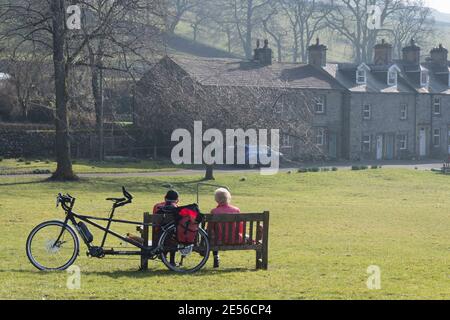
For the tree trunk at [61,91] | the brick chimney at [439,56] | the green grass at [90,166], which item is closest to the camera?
the tree trunk at [61,91]

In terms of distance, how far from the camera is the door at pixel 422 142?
7669cm

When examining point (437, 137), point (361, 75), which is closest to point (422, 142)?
point (437, 137)

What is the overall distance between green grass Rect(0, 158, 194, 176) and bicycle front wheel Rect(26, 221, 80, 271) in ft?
105

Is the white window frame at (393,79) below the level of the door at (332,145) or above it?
above

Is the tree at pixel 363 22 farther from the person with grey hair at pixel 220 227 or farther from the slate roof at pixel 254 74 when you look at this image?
the person with grey hair at pixel 220 227

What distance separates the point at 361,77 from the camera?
7281 centimetres

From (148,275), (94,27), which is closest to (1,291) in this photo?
(148,275)

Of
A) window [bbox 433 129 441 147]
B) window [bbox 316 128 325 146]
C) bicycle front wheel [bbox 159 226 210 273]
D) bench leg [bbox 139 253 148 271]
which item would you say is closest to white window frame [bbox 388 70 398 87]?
window [bbox 433 129 441 147]

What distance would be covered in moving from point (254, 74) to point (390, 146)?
15387mm

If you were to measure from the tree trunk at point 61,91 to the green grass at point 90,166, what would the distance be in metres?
5.30

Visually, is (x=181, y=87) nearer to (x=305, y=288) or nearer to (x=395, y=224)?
(x=395, y=224)

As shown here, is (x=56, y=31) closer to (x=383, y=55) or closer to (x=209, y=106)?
(x=209, y=106)

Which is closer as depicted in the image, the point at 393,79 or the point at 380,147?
the point at 380,147

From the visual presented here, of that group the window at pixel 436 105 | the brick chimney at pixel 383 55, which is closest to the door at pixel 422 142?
the window at pixel 436 105
